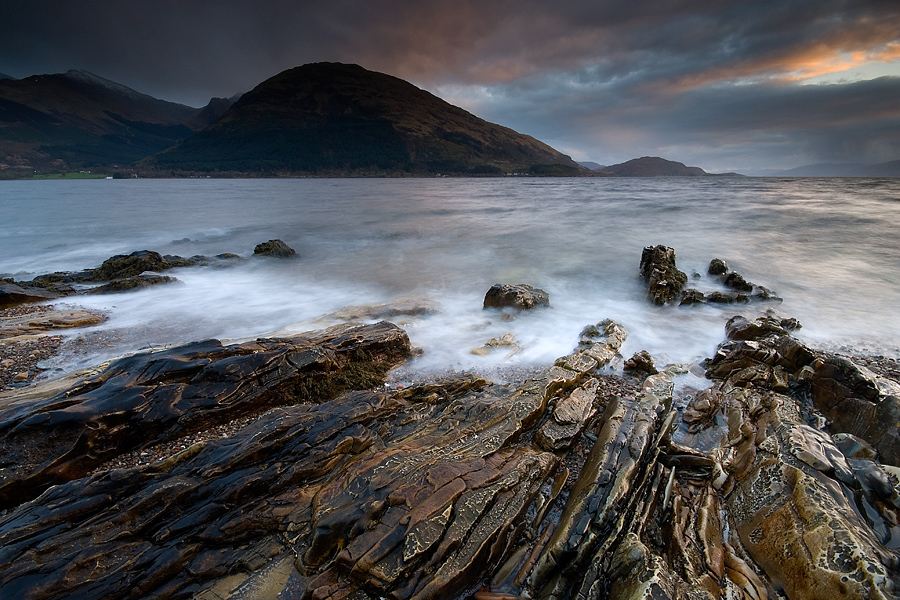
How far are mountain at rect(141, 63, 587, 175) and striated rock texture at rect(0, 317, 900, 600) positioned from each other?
148 m

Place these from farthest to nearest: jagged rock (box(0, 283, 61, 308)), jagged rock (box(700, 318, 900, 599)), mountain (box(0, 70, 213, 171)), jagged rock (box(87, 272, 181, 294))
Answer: mountain (box(0, 70, 213, 171)) → jagged rock (box(87, 272, 181, 294)) → jagged rock (box(0, 283, 61, 308)) → jagged rock (box(700, 318, 900, 599))

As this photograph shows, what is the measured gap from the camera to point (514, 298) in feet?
31.3

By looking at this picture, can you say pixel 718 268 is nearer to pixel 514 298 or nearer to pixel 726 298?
pixel 726 298

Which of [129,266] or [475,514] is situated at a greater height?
[475,514]

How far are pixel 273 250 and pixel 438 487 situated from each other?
1636 centimetres

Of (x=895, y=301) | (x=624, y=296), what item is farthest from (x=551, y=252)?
(x=895, y=301)

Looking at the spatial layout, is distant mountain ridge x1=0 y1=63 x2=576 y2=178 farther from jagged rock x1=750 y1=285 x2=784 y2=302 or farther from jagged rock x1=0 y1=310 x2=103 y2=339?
jagged rock x1=0 y1=310 x2=103 y2=339

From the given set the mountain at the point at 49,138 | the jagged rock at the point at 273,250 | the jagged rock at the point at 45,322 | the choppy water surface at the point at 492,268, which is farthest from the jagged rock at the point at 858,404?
the mountain at the point at 49,138

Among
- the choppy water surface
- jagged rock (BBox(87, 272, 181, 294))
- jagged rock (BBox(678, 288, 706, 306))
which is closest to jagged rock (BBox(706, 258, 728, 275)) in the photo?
the choppy water surface

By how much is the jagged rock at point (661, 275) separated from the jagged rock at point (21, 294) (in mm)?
16671

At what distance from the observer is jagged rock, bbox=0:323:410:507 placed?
11.9 feet

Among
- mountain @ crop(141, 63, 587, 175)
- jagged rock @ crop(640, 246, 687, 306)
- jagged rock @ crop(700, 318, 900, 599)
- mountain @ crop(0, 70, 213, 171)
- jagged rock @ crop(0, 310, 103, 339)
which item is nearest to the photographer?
jagged rock @ crop(700, 318, 900, 599)

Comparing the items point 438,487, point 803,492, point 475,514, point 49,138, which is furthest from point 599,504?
point 49,138

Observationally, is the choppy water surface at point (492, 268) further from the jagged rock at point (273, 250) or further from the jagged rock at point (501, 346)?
the jagged rock at point (273, 250)
